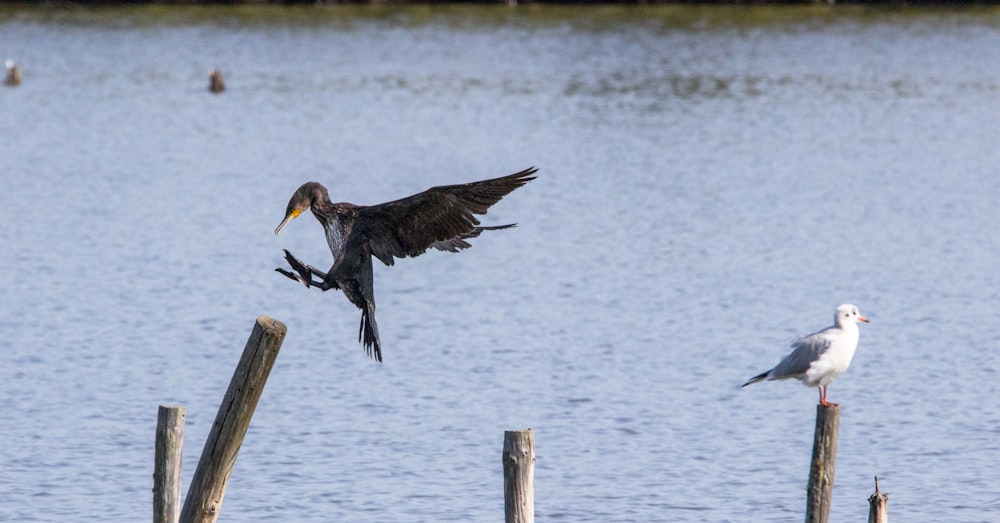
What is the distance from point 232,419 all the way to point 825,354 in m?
4.31

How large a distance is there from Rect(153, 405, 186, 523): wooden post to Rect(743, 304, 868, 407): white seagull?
393 cm

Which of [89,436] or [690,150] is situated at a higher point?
[690,150]

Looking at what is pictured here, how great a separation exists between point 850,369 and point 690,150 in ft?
56.2

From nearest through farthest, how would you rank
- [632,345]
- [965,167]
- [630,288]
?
[632,345]
[630,288]
[965,167]

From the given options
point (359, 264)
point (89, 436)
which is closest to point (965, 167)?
point (89, 436)

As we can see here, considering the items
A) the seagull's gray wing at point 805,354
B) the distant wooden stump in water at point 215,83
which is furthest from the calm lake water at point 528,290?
the seagull's gray wing at point 805,354

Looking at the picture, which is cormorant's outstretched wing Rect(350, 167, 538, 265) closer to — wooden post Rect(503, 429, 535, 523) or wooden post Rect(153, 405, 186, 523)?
wooden post Rect(503, 429, 535, 523)

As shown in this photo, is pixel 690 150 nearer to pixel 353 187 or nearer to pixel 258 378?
pixel 353 187

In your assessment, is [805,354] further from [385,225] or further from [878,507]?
[385,225]

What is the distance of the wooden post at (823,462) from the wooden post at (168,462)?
3.72m

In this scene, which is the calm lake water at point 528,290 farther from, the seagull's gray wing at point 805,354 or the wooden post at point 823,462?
the wooden post at point 823,462

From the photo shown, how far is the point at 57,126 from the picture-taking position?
37.1 metres

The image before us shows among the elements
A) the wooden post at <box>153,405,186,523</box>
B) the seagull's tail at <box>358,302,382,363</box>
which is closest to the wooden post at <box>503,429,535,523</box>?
the seagull's tail at <box>358,302,382,363</box>

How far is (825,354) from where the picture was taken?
34.7 ft
